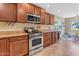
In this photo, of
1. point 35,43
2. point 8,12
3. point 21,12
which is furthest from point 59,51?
point 8,12

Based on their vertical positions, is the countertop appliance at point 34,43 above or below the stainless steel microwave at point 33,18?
below

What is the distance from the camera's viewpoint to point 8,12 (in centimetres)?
388

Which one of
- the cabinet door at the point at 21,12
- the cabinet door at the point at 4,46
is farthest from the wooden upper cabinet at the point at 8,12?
the cabinet door at the point at 4,46

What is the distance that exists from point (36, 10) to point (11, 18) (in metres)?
1.87

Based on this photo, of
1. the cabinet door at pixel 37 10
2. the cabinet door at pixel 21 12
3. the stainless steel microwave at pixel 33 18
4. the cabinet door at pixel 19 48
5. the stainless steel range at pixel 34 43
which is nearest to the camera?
the cabinet door at pixel 19 48

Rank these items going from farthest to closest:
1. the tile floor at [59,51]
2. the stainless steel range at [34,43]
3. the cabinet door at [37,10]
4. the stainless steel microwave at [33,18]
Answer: the cabinet door at [37,10], the stainless steel microwave at [33,18], the tile floor at [59,51], the stainless steel range at [34,43]

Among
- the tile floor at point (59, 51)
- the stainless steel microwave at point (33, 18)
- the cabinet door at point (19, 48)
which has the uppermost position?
the stainless steel microwave at point (33, 18)

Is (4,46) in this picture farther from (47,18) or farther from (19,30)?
Answer: (47,18)

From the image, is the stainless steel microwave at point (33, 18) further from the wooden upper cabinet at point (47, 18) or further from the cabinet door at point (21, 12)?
the wooden upper cabinet at point (47, 18)

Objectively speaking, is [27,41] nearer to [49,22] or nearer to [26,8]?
[26,8]

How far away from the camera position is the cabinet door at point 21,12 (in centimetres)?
431

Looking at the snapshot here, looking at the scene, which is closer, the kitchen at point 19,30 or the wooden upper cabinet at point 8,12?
the kitchen at point 19,30

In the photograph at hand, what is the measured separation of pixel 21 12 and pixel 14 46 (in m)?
1.33

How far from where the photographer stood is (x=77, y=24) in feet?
27.3
